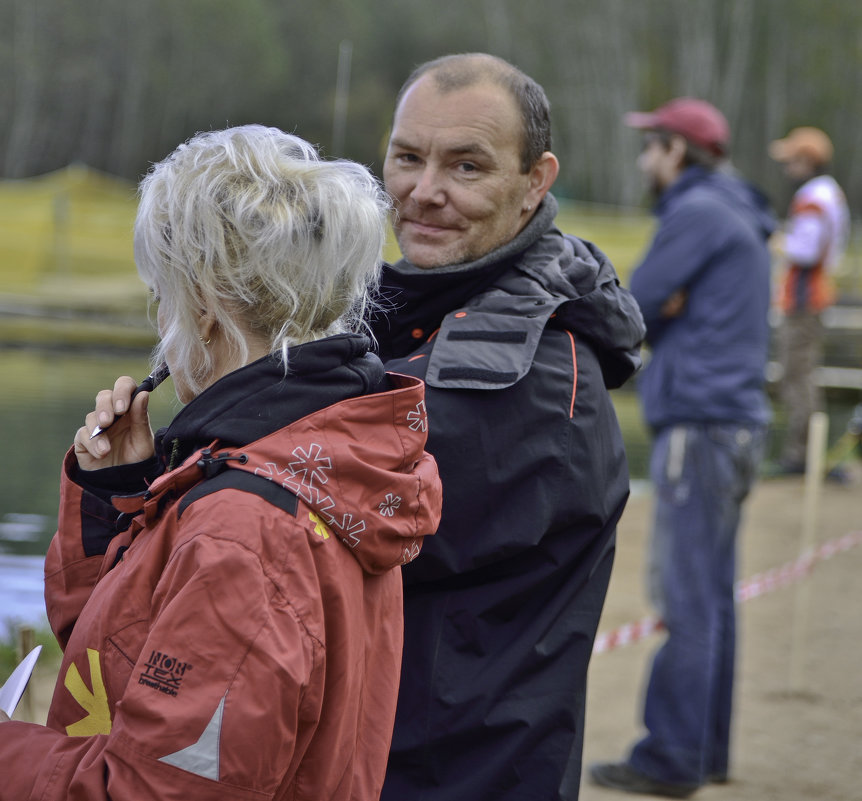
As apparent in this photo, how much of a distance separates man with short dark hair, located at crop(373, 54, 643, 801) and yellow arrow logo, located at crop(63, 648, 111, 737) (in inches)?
24.8

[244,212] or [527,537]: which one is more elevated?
[244,212]

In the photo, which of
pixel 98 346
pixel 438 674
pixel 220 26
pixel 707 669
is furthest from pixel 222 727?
pixel 220 26

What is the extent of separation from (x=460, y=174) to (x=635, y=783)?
9.09 feet

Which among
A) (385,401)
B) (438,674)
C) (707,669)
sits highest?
(385,401)

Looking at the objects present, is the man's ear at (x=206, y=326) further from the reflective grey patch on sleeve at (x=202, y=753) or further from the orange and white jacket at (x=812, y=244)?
the orange and white jacket at (x=812, y=244)

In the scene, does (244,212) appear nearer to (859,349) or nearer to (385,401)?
(385,401)

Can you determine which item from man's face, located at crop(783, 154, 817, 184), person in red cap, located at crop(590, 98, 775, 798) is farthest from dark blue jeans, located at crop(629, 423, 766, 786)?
man's face, located at crop(783, 154, 817, 184)

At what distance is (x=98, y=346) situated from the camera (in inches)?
599

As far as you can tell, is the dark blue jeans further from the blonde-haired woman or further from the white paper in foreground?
the white paper in foreground

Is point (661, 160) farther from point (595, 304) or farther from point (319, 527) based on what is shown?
point (319, 527)

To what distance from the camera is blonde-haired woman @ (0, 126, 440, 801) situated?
1.33m

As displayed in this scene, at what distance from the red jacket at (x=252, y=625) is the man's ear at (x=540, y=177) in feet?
2.80

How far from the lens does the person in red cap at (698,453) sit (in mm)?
4250

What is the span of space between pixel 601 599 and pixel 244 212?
1.12 metres
